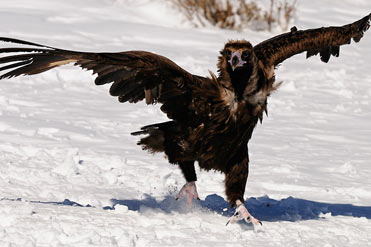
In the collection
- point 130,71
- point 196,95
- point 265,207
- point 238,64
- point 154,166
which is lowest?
point 265,207

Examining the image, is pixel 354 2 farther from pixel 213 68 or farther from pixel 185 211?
pixel 185 211

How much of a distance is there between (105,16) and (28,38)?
3298 millimetres

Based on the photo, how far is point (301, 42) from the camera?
6254 millimetres

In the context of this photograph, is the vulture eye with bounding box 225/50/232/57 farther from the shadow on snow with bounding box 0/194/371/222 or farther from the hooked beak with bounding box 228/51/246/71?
the shadow on snow with bounding box 0/194/371/222

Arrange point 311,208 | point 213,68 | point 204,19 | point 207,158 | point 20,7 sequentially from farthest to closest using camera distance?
point 204,19, point 20,7, point 213,68, point 311,208, point 207,158

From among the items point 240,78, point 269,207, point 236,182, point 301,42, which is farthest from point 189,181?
point 301,42

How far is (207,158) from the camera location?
5316mm

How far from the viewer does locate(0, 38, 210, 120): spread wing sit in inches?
188

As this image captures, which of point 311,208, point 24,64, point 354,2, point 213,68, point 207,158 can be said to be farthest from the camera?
point 354,2

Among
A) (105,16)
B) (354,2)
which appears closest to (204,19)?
(105,16)

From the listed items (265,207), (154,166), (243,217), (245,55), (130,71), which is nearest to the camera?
(130,71)

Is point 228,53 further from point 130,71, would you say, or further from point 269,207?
point 269,207

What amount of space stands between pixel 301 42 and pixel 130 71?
1.86 meters

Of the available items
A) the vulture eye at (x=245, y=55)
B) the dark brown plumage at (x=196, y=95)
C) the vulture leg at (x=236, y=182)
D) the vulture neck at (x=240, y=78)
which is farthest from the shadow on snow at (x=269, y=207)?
the vulture eye at (x=245, y=55)
